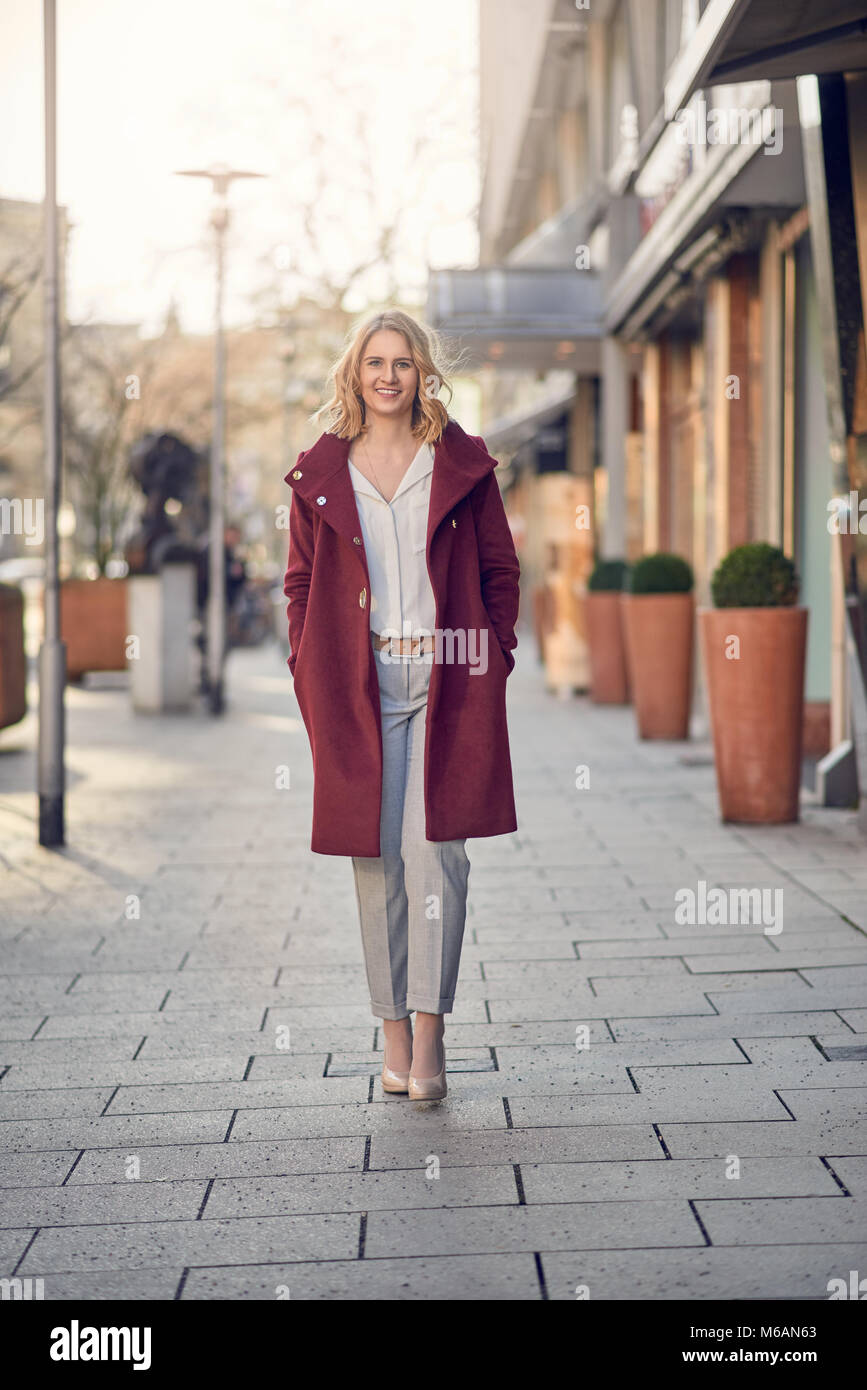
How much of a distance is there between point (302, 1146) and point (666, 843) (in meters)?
4.20

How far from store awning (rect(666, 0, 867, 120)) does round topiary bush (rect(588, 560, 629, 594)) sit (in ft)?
27.9

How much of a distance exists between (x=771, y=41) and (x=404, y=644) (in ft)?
10.6

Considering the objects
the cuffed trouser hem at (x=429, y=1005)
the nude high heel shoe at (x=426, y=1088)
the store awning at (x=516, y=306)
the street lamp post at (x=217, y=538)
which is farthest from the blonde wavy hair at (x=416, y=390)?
the store awning at (x=516, y=306)

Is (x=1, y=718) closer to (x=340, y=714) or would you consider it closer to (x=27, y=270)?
(x=27, y=270)

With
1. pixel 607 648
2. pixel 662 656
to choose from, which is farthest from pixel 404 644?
pixel 607 648

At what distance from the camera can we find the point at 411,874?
4.15 m

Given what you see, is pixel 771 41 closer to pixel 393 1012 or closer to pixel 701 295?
pixel 393 1012

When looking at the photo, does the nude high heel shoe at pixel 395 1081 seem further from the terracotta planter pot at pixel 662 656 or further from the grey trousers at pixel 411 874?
the terracotta planter pot at pixel 662 656

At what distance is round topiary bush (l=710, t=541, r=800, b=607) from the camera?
26.0ft

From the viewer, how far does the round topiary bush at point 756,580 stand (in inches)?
312

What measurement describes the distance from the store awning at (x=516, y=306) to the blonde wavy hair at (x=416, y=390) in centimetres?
1215

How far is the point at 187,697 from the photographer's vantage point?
1555 centimetres

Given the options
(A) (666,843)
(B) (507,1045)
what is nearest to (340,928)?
(B) (507,1045)
